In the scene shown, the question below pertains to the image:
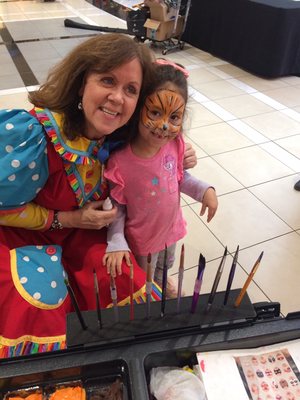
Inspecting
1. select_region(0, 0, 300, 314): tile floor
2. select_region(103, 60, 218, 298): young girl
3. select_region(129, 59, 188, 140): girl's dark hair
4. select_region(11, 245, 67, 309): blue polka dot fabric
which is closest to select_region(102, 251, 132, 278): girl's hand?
select_region(103, 60, 218, 298): young girl

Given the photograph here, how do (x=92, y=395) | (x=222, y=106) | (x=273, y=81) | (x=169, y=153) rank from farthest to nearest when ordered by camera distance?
(x=273, y=81), (x=222, y=106), (x=169, y=153), (x=92, y=395)

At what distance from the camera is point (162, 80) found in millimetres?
934

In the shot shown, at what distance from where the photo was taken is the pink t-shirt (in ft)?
3.31

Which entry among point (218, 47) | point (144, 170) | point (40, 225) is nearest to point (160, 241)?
point (144, 170)

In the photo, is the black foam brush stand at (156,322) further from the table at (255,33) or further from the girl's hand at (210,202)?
the table at (255,33)

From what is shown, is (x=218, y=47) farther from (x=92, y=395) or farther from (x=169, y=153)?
(x=92, y=395)

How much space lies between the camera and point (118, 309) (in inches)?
28.5

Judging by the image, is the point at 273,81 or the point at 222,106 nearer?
the point at 222,106

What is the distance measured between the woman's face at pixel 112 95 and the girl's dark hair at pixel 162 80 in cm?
4

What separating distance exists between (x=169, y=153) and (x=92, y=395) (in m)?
0.70

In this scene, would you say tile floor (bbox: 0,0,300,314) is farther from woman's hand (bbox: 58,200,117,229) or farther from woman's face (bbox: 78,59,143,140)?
woman's hand (bbox: 58,200,117,229)


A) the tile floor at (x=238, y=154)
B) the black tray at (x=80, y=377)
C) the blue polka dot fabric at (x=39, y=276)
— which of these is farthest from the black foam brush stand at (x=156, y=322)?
the tile floor at (x=238, y=154)

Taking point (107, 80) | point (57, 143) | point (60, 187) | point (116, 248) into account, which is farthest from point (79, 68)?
point (116, 248)

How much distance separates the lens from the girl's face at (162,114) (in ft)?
3.00
